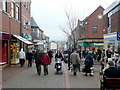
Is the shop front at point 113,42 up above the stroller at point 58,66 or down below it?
above

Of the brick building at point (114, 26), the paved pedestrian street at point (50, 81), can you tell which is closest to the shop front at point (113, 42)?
the brick building at point (114, 26)

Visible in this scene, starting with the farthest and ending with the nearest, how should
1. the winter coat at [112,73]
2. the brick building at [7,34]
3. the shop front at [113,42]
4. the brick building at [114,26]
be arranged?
the shop front at [113,42] → the brick building at [114,26] → the brick building at [7,34] → the winter coat at [112,73]

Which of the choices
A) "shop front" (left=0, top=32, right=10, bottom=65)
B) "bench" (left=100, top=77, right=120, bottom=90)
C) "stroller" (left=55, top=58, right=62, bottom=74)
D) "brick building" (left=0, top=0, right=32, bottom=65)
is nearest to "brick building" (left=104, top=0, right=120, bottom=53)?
"stroller" (left=55, top=58, right=62, bottom=74)

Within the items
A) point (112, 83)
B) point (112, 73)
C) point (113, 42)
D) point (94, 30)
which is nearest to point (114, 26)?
point (113, 42)

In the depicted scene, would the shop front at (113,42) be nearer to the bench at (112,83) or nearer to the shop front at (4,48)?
the shop front at (4,48)

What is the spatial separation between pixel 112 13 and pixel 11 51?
1443 cm

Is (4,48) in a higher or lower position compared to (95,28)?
lower

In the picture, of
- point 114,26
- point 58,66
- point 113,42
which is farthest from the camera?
point 113,42

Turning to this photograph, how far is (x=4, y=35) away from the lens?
666 inches

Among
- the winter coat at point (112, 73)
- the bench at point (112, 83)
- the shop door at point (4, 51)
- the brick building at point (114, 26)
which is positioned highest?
the brick building at point (114, 26)

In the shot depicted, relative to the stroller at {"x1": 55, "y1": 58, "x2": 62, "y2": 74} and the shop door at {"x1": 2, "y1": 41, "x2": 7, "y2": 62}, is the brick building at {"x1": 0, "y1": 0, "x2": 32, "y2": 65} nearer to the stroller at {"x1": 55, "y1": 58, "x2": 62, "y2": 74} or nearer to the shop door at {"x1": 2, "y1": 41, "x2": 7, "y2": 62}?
the shop door at {"x1": 2, "y1": 41, "x2": 7, "y2": 62}

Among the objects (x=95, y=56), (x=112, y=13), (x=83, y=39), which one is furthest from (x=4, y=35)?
(x=83, y=39)

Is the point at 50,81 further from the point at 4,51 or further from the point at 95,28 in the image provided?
the point at 95,28

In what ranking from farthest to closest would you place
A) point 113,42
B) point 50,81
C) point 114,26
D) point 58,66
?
point 113,42
point 114,26
point 58,66
point 50,81
